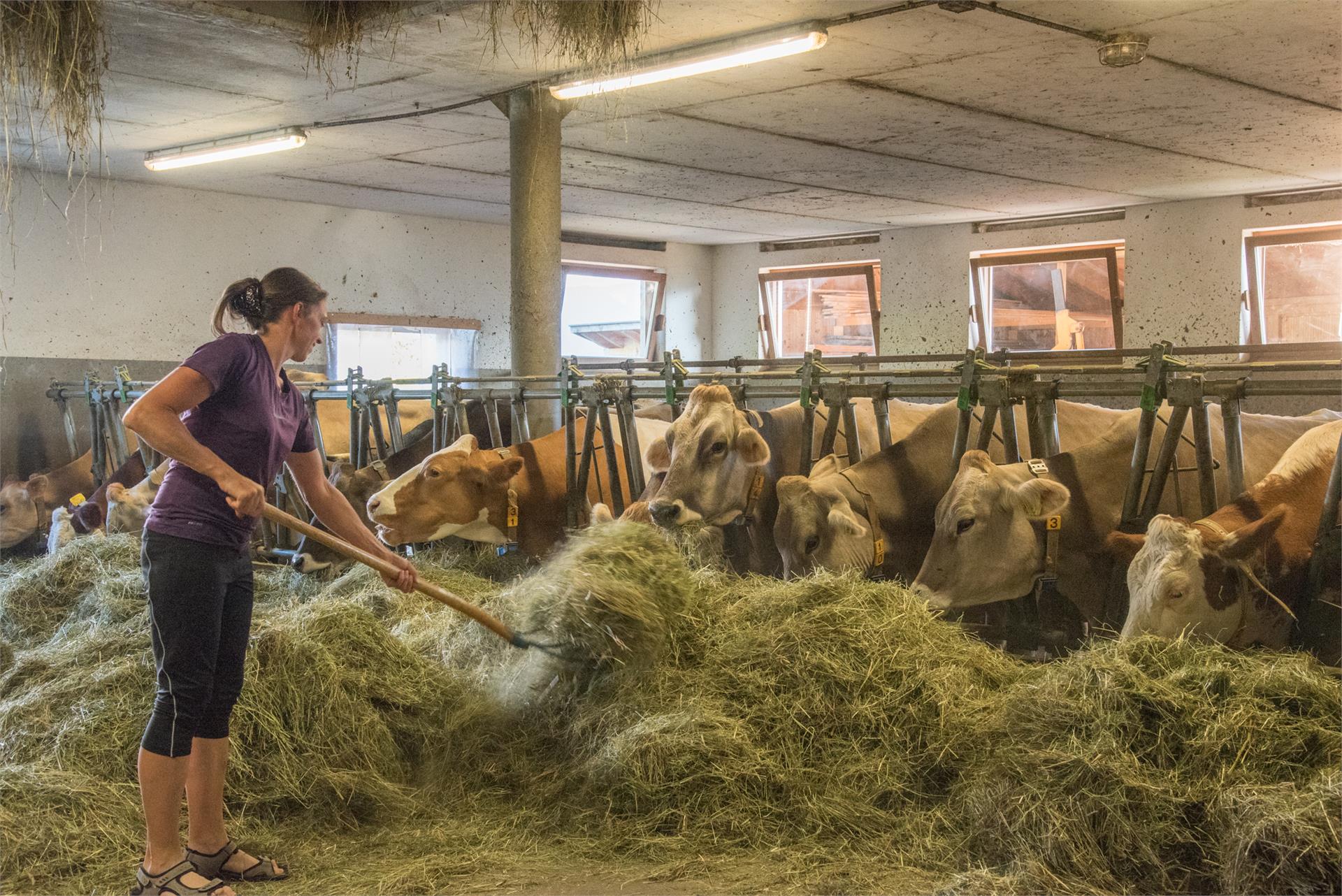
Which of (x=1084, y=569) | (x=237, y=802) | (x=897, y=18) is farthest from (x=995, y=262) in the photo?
(x=237, y=802)

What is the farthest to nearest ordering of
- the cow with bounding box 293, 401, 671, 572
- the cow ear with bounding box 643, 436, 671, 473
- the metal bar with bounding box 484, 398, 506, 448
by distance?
the metal bar with bounding box 484, 398, 506, 448
the cow with bounding box 293, 401, 671, 572
the cow ear with bounding box 643, 436, 671, 473

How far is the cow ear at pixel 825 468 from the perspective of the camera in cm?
497

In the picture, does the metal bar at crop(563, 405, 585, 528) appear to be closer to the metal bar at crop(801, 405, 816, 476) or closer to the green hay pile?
the metal bar at crop(801, 405, 816, 476)

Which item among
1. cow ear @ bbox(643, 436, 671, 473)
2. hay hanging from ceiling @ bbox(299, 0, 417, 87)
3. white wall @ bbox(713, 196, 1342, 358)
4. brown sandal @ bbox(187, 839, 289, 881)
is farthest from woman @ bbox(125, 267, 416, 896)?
white wall @ bbox(713, 196, 1342, 358)

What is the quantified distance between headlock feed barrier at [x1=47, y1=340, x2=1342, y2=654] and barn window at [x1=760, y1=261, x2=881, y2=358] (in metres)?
6.10

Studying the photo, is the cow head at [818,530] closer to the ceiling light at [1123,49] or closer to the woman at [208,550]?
the woman at [208,550]

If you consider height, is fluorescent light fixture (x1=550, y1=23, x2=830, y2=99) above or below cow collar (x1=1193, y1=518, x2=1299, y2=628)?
above

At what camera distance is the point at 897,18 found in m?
5.85

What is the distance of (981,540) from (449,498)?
2761mm

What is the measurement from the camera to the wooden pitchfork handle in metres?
3.04

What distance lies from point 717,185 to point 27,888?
8.88m

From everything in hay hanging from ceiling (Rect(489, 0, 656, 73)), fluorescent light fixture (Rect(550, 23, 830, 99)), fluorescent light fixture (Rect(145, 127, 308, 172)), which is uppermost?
fluorescent light fixture (Rect(145, 127, 308, 172))

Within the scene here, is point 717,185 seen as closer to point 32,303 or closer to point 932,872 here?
point 32,303

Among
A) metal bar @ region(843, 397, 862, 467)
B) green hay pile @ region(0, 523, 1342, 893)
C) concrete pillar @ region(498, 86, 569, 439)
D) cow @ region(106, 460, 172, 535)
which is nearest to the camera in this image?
green hay pile @ region(0, 523, 1342, 893)
